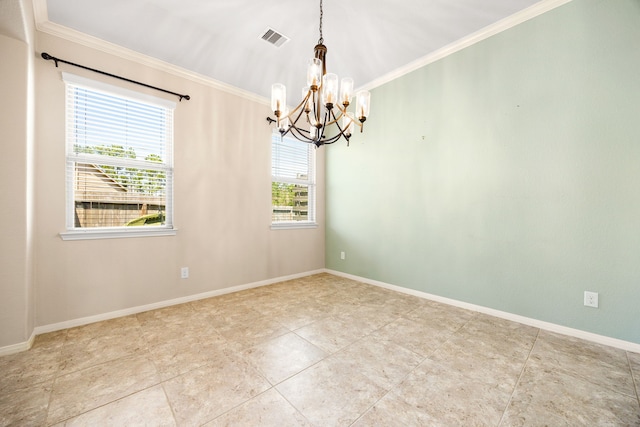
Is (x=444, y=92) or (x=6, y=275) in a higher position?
(x=444, y=92)

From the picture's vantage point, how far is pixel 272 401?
1430mm

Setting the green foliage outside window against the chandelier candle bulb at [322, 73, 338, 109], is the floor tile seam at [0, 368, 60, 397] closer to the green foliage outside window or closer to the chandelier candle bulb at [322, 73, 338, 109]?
the green foliage outside window

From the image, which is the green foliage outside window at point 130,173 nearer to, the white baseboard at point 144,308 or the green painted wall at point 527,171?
the white baseboard at point 144,308

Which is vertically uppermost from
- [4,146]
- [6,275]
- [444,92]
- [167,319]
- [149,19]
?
[149,19]

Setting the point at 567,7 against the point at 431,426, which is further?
the point at 567,7

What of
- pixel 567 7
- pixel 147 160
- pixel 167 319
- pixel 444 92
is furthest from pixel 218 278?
pixel 567 7

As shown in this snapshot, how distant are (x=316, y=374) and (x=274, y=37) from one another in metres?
3.03

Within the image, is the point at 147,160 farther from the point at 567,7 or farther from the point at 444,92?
the point at 567,7

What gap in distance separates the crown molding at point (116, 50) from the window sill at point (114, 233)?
1764mm

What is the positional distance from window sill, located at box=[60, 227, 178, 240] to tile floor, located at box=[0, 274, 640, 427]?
829 millimetres

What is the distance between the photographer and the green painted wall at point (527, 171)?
201 centimetres

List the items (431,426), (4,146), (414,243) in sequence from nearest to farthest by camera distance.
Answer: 1. (431,426)
2. (4,146)
3. (414,243)

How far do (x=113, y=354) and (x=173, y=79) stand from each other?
9.17 feet

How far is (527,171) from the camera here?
241 centimetres
